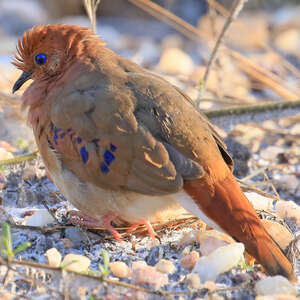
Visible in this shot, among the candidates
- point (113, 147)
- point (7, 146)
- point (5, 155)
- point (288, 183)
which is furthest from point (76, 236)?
point (288, 183)

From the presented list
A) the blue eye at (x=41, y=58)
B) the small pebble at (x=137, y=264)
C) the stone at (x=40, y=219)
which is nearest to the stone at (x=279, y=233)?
the small pebble at (x=137, y=264)

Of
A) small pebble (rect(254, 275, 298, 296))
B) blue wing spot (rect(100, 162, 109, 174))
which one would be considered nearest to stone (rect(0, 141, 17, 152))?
blue wing spot (rect(100, 162, 109, 174))

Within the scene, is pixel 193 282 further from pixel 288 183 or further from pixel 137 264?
pixel 288 183

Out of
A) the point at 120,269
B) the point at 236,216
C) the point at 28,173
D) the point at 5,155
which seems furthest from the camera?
the point at 5,155

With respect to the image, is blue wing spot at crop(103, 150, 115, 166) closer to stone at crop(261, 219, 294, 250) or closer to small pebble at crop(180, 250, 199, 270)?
small pebble at crop(180, 250, 199, 270)

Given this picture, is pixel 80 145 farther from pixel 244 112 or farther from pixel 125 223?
pixel 244 112

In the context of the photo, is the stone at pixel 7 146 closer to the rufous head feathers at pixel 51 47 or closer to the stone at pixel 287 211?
the rufous head feathers at pixel 51 47
